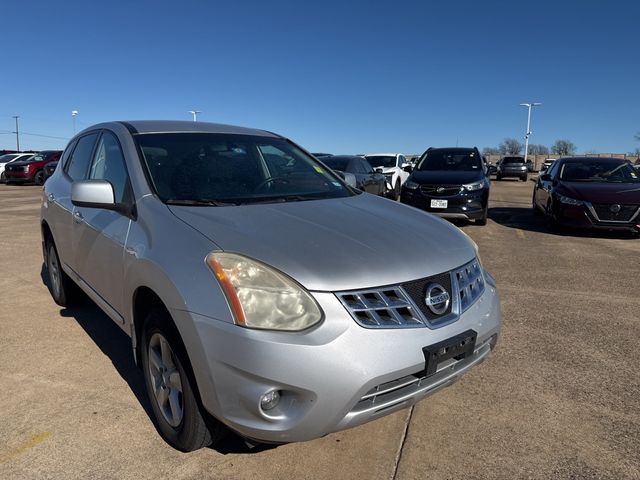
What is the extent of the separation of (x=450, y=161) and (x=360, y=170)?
2.58m

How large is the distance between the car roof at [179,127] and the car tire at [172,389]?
1458mm

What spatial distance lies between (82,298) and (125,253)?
243 centimetres

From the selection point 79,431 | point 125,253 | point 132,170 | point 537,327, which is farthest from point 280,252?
point 537,327

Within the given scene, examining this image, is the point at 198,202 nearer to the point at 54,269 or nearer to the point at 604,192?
the point at 54,269

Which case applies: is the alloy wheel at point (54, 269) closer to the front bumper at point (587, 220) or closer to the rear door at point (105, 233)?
the rear door at point (105, 233)

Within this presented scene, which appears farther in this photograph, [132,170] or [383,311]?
[132,170]

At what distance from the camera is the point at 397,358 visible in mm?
1930

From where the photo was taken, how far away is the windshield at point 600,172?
→ 891cm

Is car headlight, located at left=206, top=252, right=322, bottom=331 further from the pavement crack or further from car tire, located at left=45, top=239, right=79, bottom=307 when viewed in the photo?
car tire, located at left=45, top=239, right=79, bottom=307

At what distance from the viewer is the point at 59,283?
173 inches

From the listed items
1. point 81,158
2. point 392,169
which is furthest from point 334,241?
point 392,169

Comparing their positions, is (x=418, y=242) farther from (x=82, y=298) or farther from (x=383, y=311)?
(x=82, y=298)

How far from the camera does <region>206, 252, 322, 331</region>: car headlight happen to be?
1.89 m

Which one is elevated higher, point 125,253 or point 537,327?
point 125,253
